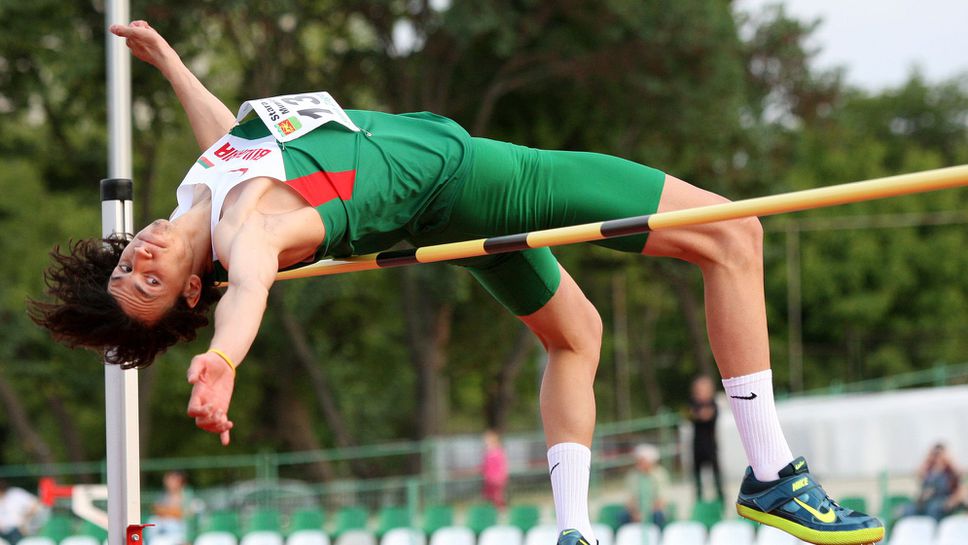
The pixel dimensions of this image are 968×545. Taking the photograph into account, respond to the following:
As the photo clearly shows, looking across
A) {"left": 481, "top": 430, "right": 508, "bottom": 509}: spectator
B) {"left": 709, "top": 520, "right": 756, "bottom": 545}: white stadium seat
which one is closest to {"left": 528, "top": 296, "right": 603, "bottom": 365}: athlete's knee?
{"left": 709, "top": 520, "right": 756, "bottom": 545}: white stadium seat

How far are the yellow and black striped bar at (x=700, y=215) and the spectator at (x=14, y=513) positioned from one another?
702 cm

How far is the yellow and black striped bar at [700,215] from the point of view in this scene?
2461mm

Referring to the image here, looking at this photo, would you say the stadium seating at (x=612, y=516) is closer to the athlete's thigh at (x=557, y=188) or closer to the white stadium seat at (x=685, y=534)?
the white stadium seat at (x=685, y=534)

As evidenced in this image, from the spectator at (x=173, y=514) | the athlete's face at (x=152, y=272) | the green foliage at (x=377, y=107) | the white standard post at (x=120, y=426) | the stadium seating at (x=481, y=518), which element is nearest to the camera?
the athlete's face at (x=152, y=272)

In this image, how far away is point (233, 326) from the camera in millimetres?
2484

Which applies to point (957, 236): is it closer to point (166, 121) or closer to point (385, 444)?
point (385, 444)

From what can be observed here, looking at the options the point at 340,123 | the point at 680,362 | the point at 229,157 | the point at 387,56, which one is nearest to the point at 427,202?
the point at 340,123

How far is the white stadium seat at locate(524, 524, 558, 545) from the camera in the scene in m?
7.89

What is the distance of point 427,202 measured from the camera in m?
3.03

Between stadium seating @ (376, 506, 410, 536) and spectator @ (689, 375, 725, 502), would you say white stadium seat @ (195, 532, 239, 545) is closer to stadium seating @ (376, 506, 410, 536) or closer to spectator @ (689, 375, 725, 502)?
stadium seating @ (376, 506, 410, 536)

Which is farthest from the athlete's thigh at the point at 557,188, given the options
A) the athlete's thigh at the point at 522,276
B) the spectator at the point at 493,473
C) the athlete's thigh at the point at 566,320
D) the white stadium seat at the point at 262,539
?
the spectator at the point at 493,473

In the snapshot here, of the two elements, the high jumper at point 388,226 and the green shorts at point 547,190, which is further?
the green shorts at point 547,190

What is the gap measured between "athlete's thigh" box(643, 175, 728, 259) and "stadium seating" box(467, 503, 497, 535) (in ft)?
20.9

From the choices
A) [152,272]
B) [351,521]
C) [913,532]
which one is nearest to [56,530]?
[351,521]
